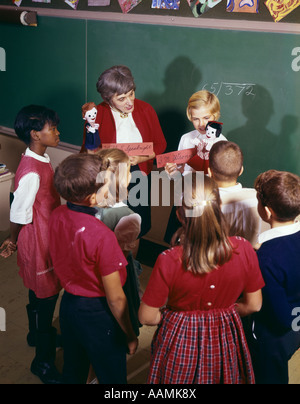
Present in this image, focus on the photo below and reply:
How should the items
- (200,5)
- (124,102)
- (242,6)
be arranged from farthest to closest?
(200,5) < (242,6) < (124,102)

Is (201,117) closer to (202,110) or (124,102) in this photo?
(202,110)

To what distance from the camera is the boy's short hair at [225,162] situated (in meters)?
2.02

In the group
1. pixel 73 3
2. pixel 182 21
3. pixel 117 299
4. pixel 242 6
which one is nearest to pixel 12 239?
pixel 117 299

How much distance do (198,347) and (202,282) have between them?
28 cm

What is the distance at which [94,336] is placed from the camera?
1.79 m

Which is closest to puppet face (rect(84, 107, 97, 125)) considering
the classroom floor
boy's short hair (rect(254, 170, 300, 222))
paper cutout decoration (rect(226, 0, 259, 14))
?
paper cutout decoration (rect(226, 0, 259, 14))

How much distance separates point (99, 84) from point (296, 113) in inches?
48.2

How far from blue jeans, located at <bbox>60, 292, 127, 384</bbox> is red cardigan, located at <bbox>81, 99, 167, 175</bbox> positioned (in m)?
1.25

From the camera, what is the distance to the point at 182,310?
1.64 meters

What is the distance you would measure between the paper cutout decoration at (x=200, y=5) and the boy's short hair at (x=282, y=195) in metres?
1.58

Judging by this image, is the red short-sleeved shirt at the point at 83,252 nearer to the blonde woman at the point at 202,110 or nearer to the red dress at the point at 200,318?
the red dress at the point at 200,318

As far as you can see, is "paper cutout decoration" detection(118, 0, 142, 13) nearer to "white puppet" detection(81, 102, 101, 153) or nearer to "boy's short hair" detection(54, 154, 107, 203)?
"white puppet" detection(81, 102, 101, 153)

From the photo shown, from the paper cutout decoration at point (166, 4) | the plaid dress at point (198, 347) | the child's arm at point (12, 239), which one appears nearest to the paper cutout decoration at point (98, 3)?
the paper cutout decoration at point (166, 4)

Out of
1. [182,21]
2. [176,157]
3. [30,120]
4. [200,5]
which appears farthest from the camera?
[182,21]
